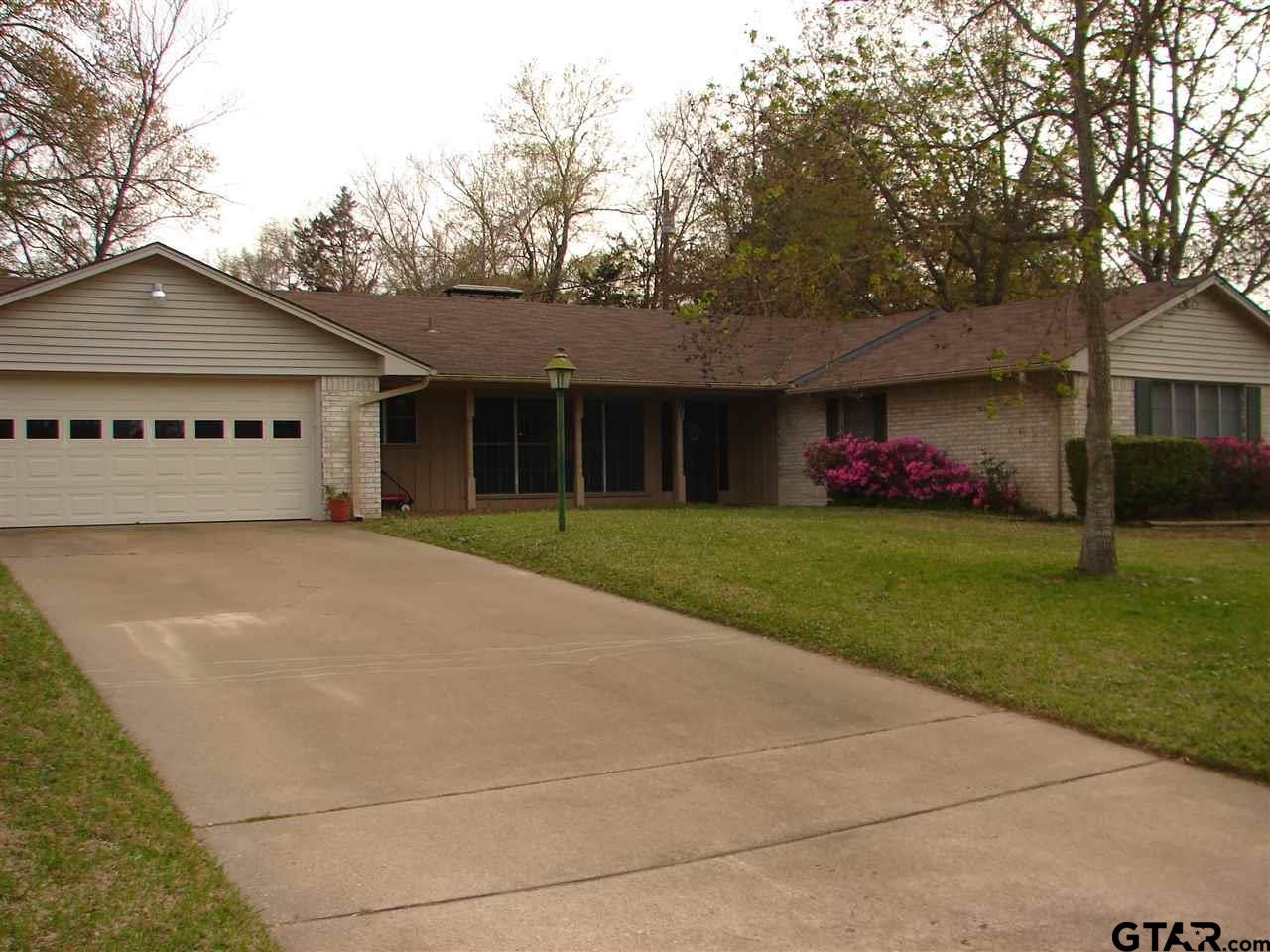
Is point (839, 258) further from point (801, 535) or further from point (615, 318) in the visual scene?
point (615, 318)

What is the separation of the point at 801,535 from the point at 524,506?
8985 mm

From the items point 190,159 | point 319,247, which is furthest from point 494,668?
point 319,247

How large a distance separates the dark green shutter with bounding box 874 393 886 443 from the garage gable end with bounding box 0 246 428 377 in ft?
29.4

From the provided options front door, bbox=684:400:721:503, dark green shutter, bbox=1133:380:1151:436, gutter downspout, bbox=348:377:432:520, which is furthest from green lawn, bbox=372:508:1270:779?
front door, bbox=684:400:721:503

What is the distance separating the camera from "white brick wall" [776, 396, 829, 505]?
22781 millimetres

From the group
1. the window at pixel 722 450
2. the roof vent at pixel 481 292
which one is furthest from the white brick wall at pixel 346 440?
the window at pixel 722 450

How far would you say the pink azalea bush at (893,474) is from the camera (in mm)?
19125

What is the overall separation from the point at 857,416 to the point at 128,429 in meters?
13.3

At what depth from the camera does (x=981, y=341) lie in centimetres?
2003

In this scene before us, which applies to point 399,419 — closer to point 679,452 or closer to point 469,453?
point 469,453

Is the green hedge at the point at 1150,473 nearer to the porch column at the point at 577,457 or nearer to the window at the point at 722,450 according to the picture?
the window at the point at 722,450

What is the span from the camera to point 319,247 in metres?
46.8

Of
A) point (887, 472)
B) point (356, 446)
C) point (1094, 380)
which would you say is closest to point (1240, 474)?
point (887, 472)

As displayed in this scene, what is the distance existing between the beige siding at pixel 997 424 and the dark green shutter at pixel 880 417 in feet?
0.51
